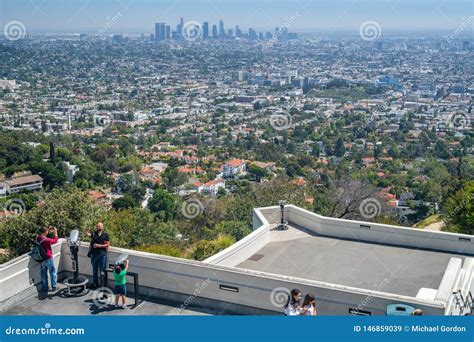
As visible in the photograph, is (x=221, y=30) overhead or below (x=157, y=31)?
overhead

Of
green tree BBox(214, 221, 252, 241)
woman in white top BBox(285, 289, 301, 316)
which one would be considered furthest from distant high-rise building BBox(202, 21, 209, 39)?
woman in white top BBox(285, 289, 301, 316)

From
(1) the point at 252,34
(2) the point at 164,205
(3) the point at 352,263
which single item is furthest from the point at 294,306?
(1) the point at 252,34

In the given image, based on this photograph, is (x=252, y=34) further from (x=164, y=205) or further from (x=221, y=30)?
(x=164, y=205)

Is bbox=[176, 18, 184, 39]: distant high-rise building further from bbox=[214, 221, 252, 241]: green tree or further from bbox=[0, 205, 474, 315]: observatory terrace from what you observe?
bbox=[0, 205, 474, 315]: observatory terrace

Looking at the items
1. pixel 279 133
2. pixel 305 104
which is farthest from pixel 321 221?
pixel 305 104

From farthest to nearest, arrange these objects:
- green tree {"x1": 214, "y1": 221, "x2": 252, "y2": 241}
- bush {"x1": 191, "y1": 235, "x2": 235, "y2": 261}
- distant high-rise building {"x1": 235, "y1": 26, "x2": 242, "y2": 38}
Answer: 1. distant high-rise building {"x1": 235, "y1": 26, "x2": 242, "y2": 38}
2. green tree {"x1": 214, "y1": 221, "x2": 252, "y2": 241}
3. bush {"x1": 191, "y1": 235, "x2": 235, "y2": 261}

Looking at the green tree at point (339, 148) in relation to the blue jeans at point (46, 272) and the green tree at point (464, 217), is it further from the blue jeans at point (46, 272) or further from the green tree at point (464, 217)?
the blue jeans at point (46, 272)

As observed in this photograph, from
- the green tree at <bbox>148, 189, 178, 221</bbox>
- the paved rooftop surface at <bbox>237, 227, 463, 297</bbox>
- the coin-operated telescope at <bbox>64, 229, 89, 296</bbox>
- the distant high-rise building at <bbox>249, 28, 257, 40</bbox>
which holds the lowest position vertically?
the green tree at <bbox>148, 189, 178, 221</bbox>

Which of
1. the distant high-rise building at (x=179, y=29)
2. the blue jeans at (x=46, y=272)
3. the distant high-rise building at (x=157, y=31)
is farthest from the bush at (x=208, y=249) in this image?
the distant high-rise building at (x=157, y=31)
